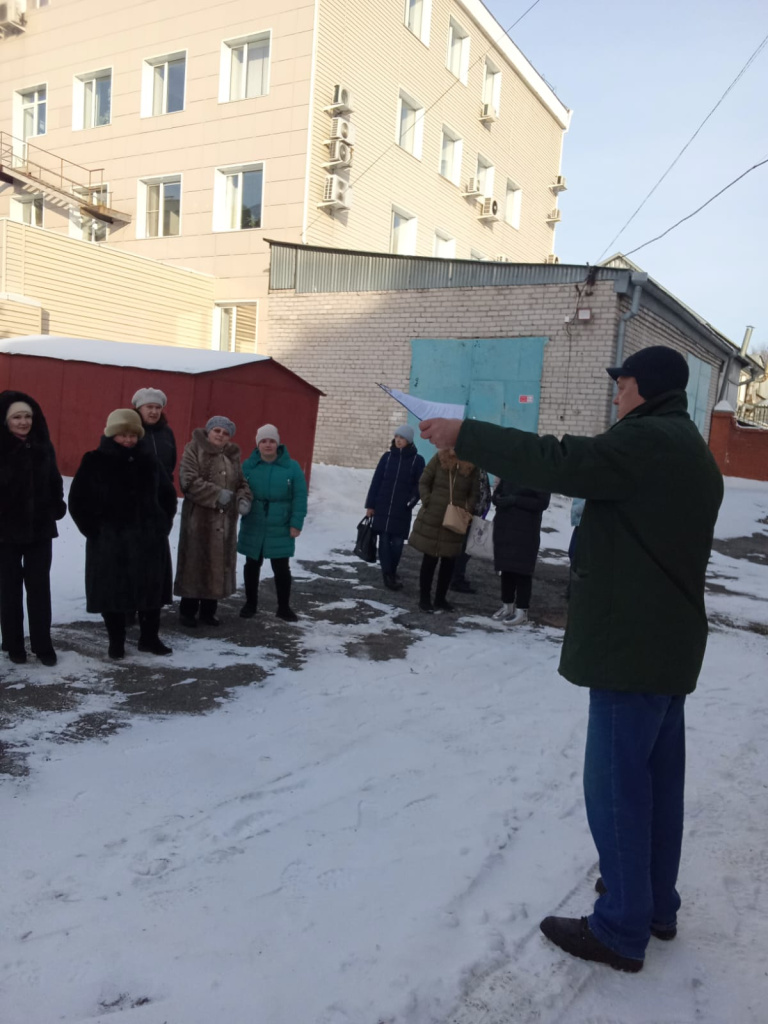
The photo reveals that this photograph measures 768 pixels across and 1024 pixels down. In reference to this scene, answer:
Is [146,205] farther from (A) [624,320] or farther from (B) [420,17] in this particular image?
(A) [624,320]

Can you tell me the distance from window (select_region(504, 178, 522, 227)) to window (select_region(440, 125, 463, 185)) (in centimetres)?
344

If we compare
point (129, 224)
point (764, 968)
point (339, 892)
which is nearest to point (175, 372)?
point (339, 892)

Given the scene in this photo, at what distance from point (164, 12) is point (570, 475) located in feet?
66.7

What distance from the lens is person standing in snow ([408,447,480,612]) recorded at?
650cm

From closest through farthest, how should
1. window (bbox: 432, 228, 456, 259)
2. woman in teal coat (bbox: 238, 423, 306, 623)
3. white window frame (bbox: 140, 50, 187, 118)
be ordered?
woman in teal coat (bbox: 238, 423, 306, 623)
white window frame (bbox: 140, 50, 187, 118)
window (bbox: 432, 228, 456, 259)

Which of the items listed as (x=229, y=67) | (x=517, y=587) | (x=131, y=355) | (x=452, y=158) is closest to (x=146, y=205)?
(x=229, y=67)

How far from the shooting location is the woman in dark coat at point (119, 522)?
15.1 ft

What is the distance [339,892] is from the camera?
98.8 inches

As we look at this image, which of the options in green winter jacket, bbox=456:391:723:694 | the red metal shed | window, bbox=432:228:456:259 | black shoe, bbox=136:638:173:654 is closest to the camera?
green winter jacket, bbox=456:391:723:694

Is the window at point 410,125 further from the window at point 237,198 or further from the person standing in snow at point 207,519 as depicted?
the person standing in snow at point 207,519

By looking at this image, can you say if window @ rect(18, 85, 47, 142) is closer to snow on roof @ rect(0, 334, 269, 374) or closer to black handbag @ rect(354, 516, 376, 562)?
snow on roof @ rect(0, 334, 269, 374)

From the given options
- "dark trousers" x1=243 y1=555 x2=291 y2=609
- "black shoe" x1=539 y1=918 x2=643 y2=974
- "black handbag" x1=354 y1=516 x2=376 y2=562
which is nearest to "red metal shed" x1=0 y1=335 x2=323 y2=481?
"black handbag" x1=354 y1=516 x2=376 y2=562

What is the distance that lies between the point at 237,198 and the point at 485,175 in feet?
29.5

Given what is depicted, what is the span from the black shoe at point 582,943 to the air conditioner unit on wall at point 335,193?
53.7 ft
